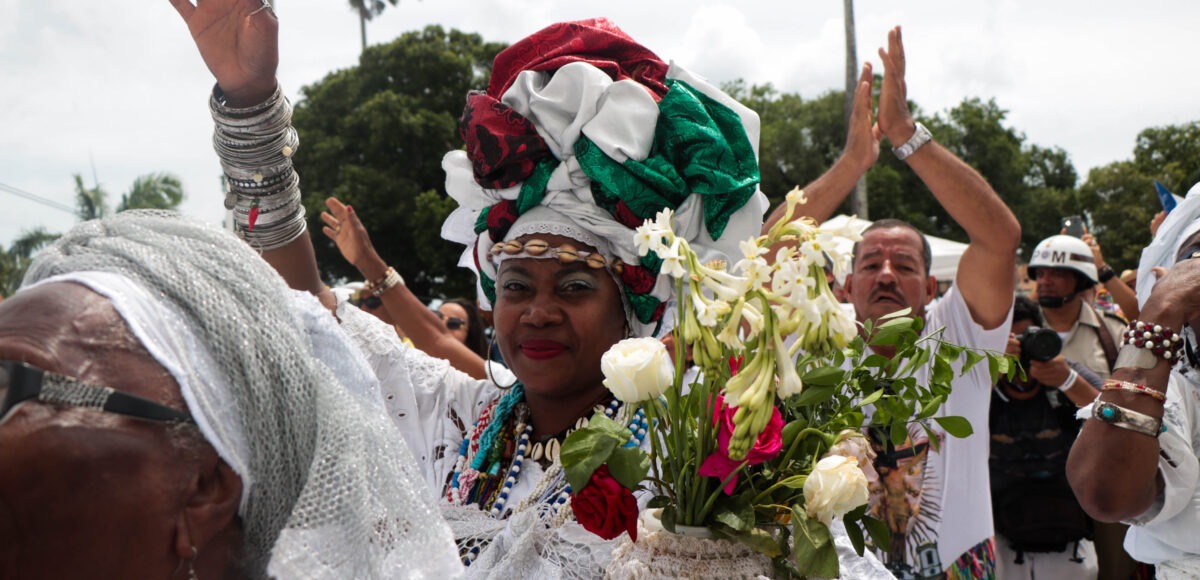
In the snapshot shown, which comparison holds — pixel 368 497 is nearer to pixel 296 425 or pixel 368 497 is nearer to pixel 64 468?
pixel 296 425

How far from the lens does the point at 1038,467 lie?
4641 millimetres

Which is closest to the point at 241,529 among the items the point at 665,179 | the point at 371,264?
the point at 665,179

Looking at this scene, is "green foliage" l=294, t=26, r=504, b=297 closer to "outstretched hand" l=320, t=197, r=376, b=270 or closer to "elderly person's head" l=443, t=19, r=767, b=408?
"outstretched hand" l=320, t=197, r=376, b=270

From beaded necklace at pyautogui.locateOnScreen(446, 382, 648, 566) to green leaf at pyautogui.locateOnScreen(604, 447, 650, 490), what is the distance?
628 mm

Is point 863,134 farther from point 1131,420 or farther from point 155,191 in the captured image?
point 155,191

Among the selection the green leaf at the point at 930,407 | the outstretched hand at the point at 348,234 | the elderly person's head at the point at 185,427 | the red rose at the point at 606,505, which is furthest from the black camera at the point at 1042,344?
the elderly person's head at the point at 185,427

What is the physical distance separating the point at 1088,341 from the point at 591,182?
Answer: 4.25 m

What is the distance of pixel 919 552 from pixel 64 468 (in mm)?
2976

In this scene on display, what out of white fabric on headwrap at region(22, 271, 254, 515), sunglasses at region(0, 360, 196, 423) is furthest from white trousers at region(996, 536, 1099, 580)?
sunglasses at region(0, 360, 196, 423)

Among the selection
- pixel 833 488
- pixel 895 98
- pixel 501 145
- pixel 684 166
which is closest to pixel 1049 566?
pixel 895 98

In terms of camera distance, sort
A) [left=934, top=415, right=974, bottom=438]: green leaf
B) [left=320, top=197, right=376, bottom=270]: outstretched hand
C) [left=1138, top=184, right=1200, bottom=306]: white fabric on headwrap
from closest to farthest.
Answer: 1. [left=934, top=415, right=974, bottom=438]: green leaf
2. [left=1138, top=184, right=1200, bottom=306]: white fabric on headwrap
3. [left=320, top=197, right=376, bottom=270]: outstretched hand

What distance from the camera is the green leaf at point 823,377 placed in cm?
155

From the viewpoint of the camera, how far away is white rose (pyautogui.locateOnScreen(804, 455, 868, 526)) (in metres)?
1.47

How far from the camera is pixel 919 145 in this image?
11.7 feet
